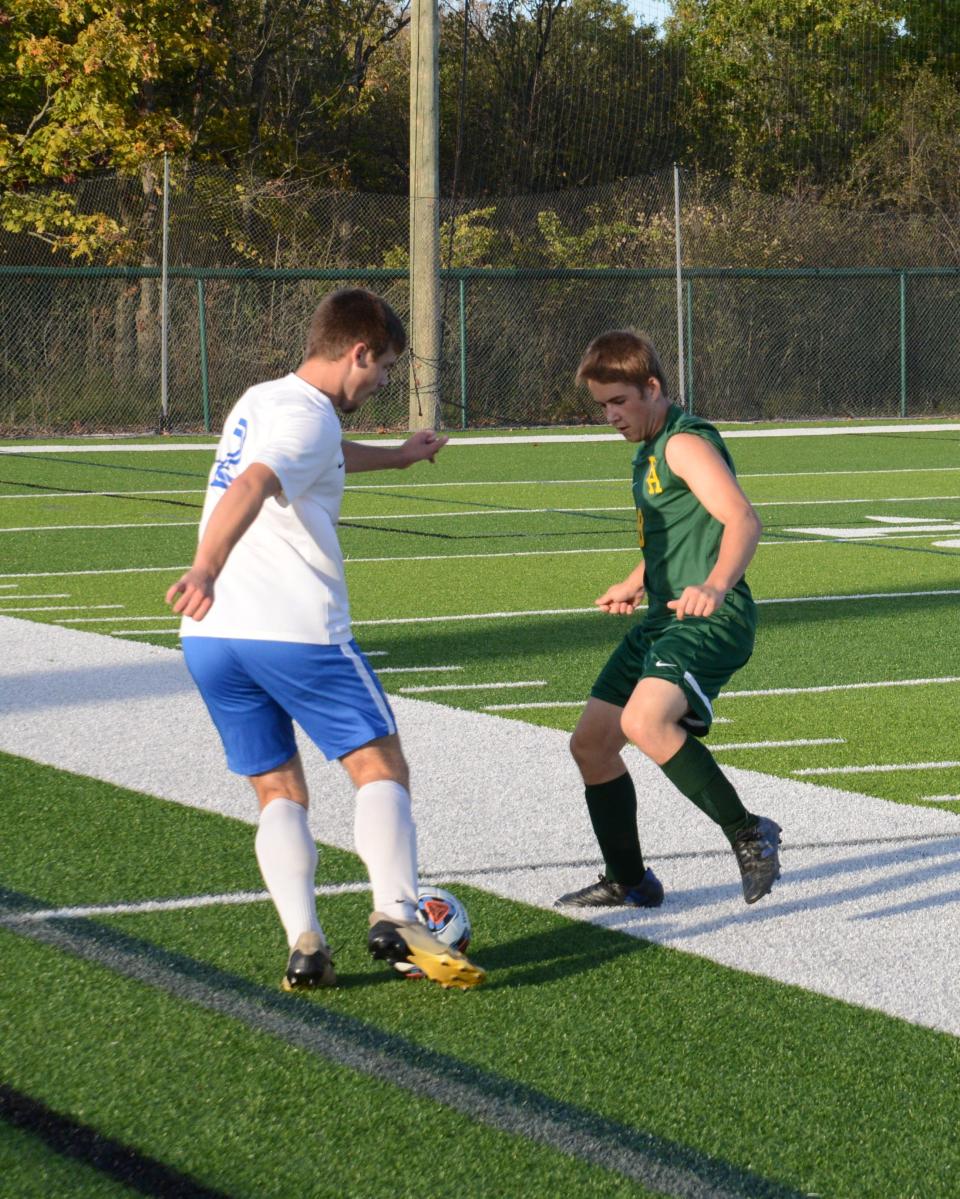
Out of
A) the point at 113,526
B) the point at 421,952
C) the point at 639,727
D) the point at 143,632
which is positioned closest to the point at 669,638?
the point at 639,727

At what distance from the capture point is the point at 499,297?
28.0 meters

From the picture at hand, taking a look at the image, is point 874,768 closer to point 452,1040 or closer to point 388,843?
point 388,843

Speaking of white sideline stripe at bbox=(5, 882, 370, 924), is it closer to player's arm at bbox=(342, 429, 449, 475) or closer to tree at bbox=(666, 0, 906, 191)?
player's arm at bbox=(342, 429, 449, 475)

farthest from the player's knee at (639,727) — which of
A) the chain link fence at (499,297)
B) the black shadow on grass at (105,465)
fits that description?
the chain link fence at (499,297)

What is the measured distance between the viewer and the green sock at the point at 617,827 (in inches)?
192

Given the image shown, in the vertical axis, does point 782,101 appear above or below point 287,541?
above

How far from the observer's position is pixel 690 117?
3797cm

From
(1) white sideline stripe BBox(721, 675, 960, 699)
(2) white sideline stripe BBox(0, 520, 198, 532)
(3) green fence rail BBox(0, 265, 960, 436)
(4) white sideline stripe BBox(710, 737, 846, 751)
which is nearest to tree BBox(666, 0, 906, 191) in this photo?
(3) green fence rail BBox(0, 265, 960, 436)

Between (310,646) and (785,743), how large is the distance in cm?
322

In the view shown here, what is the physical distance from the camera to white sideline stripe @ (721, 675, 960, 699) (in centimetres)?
798

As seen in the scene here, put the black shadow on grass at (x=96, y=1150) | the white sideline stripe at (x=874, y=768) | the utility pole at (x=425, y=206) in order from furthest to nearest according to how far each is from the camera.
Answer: the utility pole at (x=425, y=206) → the white sideline stripe at (x=874, y=768) → the black shadow on grass at (x=96, y=1150)

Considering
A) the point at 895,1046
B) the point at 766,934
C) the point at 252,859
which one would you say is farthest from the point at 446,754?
the point at 895,1046

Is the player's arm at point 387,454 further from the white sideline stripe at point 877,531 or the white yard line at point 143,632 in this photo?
the white sideline stripe at point 877,531

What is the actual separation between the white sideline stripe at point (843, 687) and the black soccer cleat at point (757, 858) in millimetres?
3266
